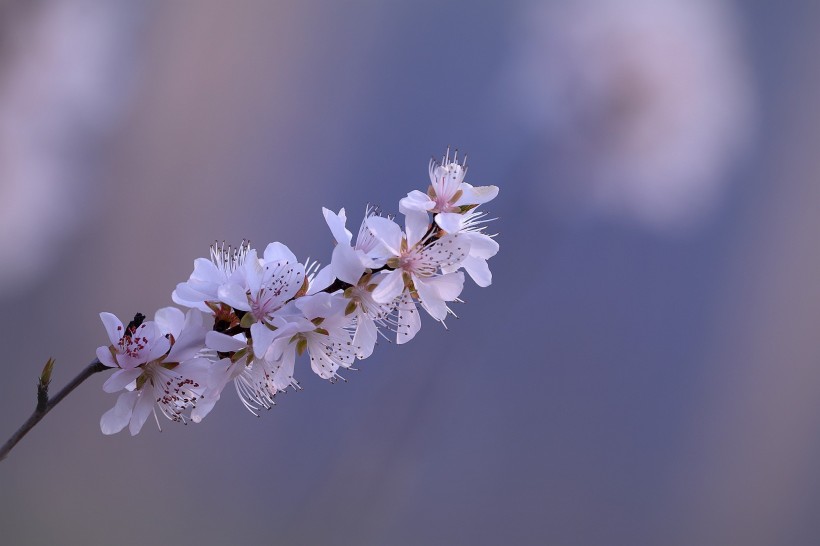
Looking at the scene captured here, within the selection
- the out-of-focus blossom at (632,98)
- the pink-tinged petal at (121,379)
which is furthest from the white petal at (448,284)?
the out-of-focus blossom at (632,98)

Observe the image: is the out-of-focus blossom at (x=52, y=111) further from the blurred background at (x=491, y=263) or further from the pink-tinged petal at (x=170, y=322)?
the pink-tinged petal at (x=170, y=322)

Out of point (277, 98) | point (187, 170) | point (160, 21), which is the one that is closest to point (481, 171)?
point (277, 98)

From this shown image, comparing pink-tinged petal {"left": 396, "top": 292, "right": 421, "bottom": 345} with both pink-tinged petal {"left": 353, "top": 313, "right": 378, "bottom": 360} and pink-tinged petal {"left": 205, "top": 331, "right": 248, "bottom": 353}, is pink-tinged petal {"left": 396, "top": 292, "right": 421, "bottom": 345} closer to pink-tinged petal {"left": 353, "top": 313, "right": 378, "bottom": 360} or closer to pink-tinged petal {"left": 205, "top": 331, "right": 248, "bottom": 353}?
pink-tinged petal {"left": 353, "top": 313, "right": 378, "bottom": 360}

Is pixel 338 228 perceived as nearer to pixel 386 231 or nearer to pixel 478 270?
pixel 386 231

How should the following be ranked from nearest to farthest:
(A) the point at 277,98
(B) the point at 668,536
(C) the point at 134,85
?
(C) the point at 134,85 → (A) the point at 277,98 → (B) the point at 668,536

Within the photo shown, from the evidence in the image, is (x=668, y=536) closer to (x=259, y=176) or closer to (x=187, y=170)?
(x=259, y=176)

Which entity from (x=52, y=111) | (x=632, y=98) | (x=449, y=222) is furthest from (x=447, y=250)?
(x=632, y=98)
